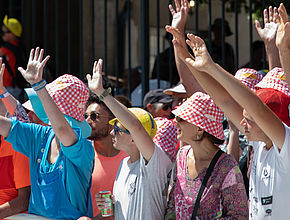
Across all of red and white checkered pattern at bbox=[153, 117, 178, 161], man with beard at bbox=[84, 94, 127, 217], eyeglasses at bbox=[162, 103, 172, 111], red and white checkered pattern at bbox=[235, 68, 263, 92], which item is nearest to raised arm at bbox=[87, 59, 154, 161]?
red and white checkered pattern at bbox=[153, 117, 178, 161]

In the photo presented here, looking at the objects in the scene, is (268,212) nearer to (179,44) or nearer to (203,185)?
(203,185)

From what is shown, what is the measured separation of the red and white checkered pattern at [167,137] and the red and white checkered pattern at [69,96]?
2.01 ft

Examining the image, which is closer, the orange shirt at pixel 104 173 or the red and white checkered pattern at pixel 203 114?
the red and white checkered pattern at pixel 203 114

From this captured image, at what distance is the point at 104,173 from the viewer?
422 cm

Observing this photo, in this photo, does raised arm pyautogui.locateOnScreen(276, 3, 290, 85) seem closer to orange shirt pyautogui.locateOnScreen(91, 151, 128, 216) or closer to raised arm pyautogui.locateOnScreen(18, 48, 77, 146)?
raised arm pyautogui.locateOnScreen(18, 48, 77, 146)

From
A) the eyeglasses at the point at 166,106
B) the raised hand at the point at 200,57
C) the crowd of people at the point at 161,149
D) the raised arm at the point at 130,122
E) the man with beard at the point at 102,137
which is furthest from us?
the eyeglasses at the point at 166,106

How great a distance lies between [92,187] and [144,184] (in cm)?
Answer: 66

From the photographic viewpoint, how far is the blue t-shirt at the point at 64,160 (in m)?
3.73

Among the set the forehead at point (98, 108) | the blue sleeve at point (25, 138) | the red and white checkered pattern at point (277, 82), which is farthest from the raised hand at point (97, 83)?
the red and white checkered pattern at point (277, 82)

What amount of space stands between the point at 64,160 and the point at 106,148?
66 cm

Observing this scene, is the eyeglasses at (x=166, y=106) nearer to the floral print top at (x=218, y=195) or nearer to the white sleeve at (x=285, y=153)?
the floral print top at (x=218, y=195)

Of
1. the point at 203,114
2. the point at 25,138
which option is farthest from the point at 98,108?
the point at 203,114

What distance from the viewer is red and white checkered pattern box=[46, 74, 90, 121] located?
390cm

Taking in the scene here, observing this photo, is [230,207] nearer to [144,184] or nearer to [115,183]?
[144,184]
